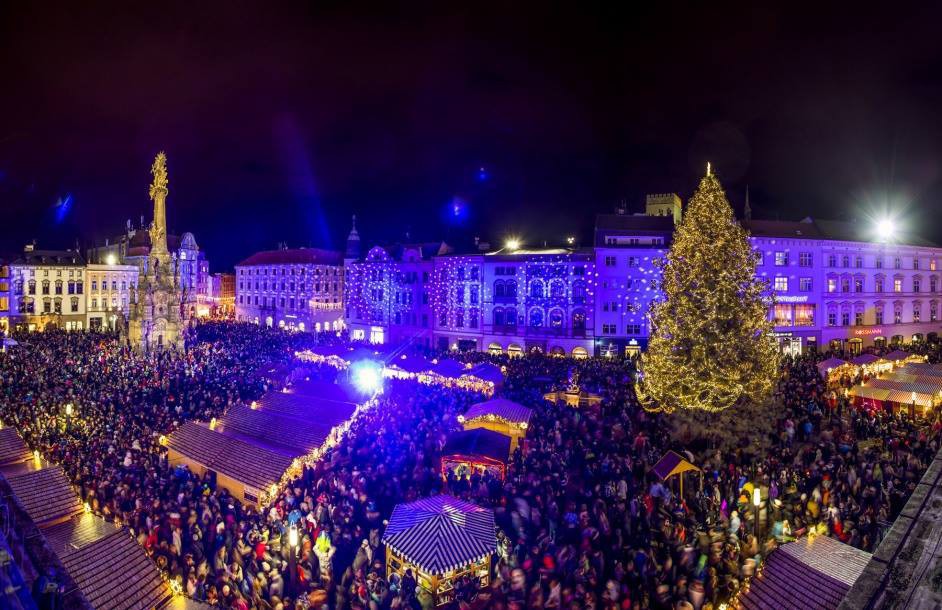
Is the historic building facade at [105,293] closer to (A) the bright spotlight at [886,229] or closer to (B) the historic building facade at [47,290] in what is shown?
(B) the historic building facade at [47,290]

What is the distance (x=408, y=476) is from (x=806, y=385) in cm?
2200

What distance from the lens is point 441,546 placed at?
11.9 metres

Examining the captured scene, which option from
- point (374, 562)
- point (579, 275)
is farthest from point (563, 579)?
point (579, 275)

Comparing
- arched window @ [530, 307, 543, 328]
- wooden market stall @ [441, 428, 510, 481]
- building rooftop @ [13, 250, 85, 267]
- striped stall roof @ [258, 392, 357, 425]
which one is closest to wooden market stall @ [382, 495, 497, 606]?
wooden market stall @ [441, 428, 510, 481]

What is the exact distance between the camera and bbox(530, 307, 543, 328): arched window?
47.2 metres

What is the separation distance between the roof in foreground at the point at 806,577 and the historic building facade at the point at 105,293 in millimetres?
74715

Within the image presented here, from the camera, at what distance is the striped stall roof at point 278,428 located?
20.6 meters

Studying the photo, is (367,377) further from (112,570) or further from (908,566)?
(908,566)

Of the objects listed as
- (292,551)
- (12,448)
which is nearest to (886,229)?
(292,551)

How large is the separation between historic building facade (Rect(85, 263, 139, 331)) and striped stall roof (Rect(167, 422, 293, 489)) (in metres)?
54.8

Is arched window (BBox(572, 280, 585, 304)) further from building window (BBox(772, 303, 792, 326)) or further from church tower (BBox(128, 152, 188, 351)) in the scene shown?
church tower (BBox(128, 152, 188, 351))

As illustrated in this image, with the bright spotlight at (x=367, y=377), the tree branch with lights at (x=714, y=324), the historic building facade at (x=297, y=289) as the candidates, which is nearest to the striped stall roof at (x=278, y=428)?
the bright spotlight at (x=367, y=377)

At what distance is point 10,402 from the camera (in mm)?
23859

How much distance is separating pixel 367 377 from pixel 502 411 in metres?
13.3
